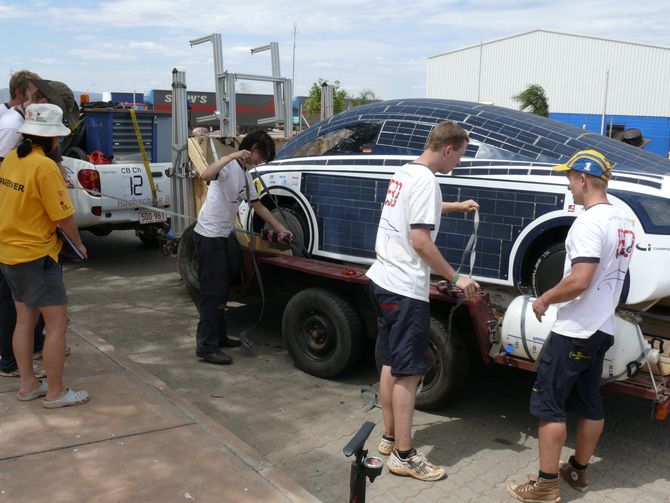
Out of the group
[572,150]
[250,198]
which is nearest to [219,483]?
[250,198]

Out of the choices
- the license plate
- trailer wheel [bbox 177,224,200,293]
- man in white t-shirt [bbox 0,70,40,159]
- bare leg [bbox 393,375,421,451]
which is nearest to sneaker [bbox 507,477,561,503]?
bare leg [bbox 393,375,421,451]

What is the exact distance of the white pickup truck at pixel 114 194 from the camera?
26.8ft

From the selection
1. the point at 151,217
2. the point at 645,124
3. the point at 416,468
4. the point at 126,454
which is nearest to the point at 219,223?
the point at 126,454

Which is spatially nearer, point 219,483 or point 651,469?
point 219,483

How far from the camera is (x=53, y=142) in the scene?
4074mm

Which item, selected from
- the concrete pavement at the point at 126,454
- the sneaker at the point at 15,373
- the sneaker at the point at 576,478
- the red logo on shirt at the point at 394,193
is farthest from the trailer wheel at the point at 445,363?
the sneaker at the point at 15,373

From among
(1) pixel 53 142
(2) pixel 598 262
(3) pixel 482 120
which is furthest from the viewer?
(3) pixel 482 120

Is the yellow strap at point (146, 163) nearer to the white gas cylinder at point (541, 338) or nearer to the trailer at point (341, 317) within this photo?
the trailer at point (341, 317)

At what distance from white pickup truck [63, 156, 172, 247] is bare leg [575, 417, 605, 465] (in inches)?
229

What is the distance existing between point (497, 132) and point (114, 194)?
5.34m

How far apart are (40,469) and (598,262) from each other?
2.90 m

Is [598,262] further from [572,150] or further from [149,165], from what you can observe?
[149,165]

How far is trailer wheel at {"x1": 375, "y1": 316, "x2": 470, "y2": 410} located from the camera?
168 inches

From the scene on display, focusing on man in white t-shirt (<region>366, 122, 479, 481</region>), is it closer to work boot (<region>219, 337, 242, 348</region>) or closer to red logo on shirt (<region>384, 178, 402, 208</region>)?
red logo on shirt (<region>384, 178, 402, 208</region>)
